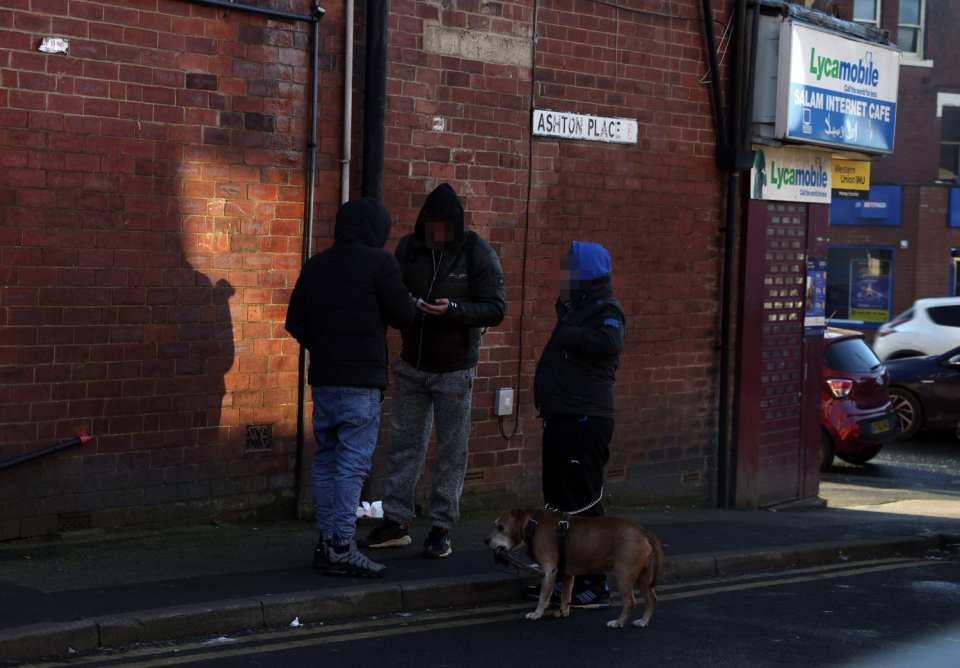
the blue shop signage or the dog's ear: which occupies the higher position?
the blue shop signage

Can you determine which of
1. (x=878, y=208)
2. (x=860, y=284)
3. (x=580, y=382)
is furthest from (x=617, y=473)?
(x=860, y=284)

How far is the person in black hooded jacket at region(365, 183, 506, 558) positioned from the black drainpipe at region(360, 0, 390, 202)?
142 cm

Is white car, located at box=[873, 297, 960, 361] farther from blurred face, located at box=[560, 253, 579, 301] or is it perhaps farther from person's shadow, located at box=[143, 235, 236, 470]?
blurred face, located at box=[560, 253, 579, 301]

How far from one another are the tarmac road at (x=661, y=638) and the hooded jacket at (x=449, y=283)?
1514mm

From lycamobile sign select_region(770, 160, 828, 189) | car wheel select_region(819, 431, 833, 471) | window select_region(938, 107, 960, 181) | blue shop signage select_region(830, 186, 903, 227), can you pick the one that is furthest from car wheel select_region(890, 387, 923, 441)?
window select_region(938, 107, 960, 181)

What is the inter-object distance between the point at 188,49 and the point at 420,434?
2.75 m

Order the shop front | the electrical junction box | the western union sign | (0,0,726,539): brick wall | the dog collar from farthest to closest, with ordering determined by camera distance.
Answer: the western union sign → the shop front → the electrical junction box → (0,0,726,539): brick wall → the dog collar

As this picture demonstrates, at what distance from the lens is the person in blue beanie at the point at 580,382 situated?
7.80 metres

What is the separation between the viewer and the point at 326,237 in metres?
9.93

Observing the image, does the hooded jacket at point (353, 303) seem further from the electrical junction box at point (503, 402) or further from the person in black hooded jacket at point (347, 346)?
the electrical junction box at point (503, 402)

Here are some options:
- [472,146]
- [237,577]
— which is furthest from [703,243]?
[237,577]

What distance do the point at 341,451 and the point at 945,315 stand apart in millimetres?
18474

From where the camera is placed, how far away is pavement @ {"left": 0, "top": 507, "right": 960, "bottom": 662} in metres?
6.75

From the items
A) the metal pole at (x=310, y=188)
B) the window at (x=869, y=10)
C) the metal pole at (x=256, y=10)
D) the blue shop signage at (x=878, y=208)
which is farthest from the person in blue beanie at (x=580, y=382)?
the window at (x=869, y=10)
